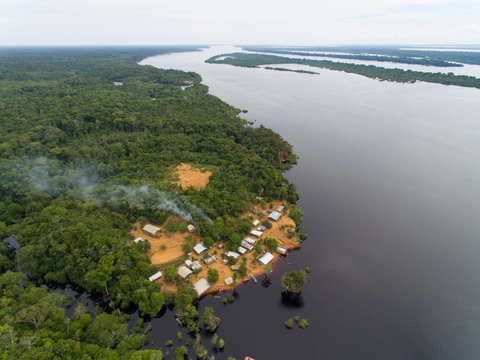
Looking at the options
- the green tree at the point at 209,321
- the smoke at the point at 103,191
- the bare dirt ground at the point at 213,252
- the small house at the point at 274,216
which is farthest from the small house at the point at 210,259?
the small house at the point at 274,216

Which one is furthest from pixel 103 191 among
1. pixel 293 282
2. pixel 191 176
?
pixel 293 282

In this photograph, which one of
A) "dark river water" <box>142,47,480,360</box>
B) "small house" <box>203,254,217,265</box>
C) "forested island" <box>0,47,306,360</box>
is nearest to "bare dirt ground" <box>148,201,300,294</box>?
"small house" <box>203,254,217,265</box>

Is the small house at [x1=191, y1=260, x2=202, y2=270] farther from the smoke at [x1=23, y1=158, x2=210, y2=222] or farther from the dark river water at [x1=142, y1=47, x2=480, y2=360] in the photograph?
the smoke at [x1=23, y1=158, x2=210, y2=222]

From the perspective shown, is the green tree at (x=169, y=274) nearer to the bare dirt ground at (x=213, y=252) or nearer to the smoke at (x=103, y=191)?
the bare dirt ground at (x=213, y=252)

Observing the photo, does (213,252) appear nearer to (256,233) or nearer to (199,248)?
(199,248)

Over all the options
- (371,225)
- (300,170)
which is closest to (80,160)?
(300,170)

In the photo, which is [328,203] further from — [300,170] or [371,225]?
[300,170]

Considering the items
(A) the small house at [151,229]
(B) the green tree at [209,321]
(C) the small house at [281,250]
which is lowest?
(B) the green tree at [209,321]
